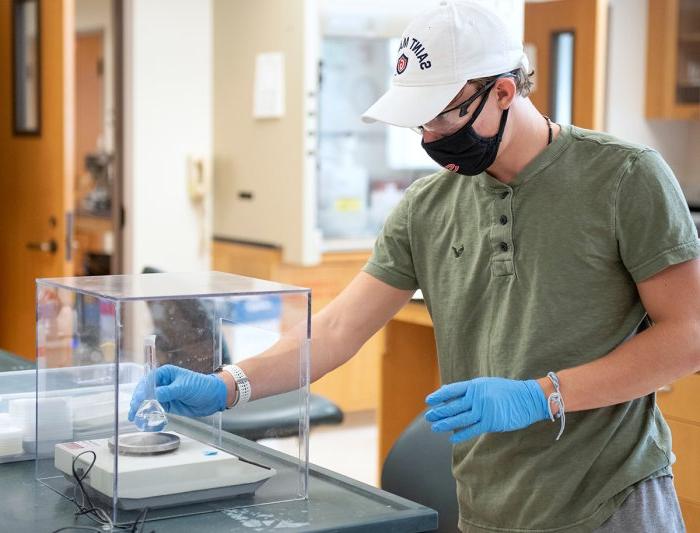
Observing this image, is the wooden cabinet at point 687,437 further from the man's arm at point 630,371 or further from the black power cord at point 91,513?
the black power cord at point 91,513

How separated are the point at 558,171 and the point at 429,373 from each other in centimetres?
168

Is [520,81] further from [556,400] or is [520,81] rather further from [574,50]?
[574,50]

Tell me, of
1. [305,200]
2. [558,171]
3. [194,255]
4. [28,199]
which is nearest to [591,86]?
[305,200]

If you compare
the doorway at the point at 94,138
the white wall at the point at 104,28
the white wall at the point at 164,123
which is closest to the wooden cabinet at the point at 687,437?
the white wall at the point at 164,123

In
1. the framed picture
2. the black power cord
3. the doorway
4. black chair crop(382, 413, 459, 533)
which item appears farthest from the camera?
the doorway

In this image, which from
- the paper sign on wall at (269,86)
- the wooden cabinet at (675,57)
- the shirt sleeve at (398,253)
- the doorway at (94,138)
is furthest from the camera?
the doorway at (94,138)

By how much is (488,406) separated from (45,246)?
303 centimetres

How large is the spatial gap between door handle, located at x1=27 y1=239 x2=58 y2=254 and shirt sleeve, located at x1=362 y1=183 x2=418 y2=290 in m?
2.62

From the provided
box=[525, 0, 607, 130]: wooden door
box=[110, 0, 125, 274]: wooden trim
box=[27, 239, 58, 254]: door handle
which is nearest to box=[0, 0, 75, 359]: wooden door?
box=[27, 239, 58, 254]: door handle

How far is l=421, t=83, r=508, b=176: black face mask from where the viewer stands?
1591mm

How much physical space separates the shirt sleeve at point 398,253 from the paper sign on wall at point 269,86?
110 inches

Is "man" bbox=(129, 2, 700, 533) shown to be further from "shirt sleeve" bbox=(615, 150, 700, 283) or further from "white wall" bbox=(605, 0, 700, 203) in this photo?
"white wall" bbox=(605, 0, 700, 203)

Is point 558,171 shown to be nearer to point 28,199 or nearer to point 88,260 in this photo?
point 28,199

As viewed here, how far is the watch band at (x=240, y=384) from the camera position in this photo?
1.60 metres
